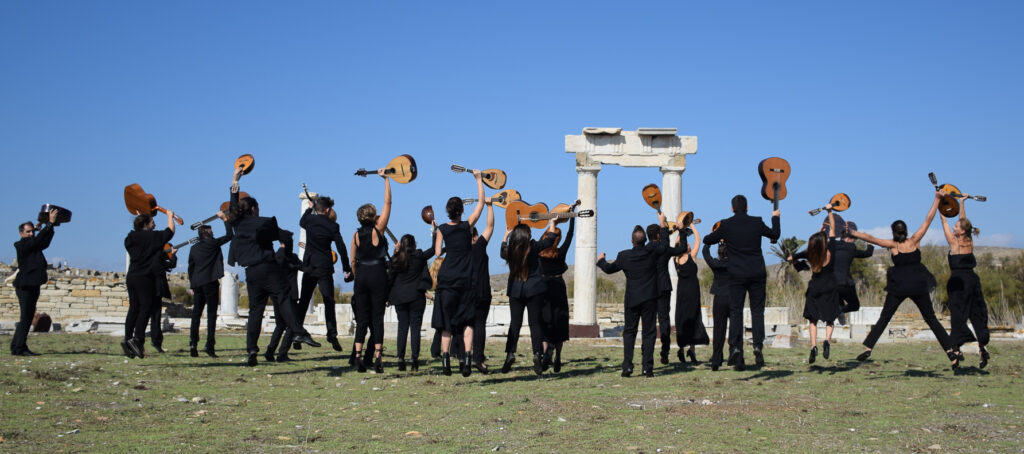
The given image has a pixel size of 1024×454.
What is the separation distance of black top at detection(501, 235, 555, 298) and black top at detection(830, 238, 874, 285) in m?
3.83

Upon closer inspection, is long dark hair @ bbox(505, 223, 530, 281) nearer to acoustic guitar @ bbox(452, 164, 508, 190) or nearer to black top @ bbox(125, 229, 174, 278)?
acoustic guitar @ bbox(452, 164, 508, 190)

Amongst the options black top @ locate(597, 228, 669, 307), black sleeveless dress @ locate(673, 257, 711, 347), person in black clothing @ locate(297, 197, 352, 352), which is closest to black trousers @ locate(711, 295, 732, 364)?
black sleeveless dress @ locate(673, 257, 711, 347)

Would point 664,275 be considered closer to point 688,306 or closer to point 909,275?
point 688,306

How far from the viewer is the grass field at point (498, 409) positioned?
5.74 m

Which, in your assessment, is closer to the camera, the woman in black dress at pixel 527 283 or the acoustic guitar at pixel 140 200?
the woman in black dress at pixel 527 283

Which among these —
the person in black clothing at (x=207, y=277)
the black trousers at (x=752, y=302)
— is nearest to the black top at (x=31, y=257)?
the person in black clothing at (x=207, y=277)

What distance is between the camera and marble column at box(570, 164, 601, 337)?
1988cm

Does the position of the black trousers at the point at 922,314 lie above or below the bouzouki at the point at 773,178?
below

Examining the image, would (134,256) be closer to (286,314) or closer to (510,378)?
(286,314)

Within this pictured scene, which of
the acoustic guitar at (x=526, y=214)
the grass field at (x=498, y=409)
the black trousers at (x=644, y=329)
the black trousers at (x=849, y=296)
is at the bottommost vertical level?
the grass field at (x=498, y=409)

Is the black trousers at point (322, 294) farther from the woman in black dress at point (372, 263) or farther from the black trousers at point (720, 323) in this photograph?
the black trousers at point (720, 323)

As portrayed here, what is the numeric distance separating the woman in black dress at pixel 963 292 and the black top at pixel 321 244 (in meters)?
6.70

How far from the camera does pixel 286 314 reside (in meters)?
10.0

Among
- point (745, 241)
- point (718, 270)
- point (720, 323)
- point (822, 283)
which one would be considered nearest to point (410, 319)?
point (720, 323)
